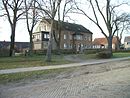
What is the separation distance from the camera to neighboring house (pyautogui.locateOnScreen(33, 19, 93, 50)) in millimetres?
70625

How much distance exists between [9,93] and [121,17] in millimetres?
36301

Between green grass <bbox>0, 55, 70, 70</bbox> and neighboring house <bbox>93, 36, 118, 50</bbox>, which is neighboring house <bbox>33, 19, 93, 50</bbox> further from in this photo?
green grass <bbox>0, 55, 70, 70</bbox>

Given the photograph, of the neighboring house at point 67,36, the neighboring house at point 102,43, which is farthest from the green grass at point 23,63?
the neighboring house at point 102,43

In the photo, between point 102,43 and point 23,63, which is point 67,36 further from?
point 23,63

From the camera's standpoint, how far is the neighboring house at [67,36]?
70.6 meters

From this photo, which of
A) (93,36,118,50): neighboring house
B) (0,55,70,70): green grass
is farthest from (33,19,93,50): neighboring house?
(0,55,70,70): green grass

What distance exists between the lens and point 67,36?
7712 cm

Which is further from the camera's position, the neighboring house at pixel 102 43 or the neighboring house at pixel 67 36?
the neighboring house at pixel 102 43

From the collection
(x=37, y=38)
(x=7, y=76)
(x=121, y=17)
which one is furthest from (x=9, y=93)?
(x=37, y=38)

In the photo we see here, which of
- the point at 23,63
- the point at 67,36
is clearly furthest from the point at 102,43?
the point at 23,63

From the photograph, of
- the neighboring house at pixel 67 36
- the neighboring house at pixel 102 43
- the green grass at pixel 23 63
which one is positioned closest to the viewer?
the green grass at pixel 23 63

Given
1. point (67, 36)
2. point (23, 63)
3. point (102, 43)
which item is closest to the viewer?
point (23, 63)

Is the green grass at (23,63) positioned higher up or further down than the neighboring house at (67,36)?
further down

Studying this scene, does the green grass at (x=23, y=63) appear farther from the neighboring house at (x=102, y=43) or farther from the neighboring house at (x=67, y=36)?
the neighboring house at (x=102, y=43)
